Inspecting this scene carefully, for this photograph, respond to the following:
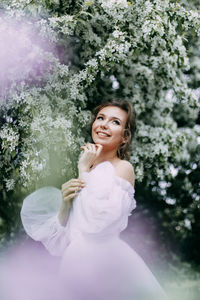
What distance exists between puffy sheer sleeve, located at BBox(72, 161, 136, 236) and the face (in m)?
0.31

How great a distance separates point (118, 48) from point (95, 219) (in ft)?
7.19

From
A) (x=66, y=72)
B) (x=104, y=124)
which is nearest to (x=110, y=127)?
(x=104, y=124)

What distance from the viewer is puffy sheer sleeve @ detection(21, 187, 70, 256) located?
2.93 metres

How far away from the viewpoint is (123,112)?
3229 millimetres

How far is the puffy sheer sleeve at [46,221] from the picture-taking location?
9.61 ft

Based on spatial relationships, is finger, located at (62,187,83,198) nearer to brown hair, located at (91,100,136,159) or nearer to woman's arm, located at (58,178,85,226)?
woman's arm, located at (58,178,85,226)

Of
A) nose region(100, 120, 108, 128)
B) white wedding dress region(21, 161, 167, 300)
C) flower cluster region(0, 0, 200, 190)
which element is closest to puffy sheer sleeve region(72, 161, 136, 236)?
white wedding dress region(21, 161, 167, 300)

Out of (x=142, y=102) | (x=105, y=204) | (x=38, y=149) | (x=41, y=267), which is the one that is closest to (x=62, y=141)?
(x=38, y=149)

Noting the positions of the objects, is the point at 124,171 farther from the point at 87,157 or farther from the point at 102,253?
the point at 102,253

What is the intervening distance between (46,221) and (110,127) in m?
0.92

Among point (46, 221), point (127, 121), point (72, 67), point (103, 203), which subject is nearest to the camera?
point (103, 203)

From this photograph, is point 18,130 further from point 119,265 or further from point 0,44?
point 119,265

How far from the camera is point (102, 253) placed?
106 inches

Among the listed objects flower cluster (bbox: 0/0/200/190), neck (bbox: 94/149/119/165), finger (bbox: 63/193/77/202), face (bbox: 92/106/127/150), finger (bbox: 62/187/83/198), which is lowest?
finger (bbox: 63/193/77/202)
